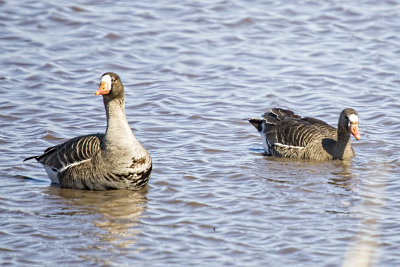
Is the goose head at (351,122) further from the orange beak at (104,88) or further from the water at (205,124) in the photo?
the orange beak at (104,88)

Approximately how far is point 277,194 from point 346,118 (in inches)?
98.4

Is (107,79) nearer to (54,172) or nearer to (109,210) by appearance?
(54,172)

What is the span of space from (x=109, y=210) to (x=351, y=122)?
436cm

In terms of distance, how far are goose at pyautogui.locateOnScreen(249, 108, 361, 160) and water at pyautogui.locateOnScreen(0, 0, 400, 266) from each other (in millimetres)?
302

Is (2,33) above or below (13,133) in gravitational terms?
above

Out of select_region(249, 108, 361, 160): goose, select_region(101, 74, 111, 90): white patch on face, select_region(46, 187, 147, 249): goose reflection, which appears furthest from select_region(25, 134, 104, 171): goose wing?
select_region(249, 108, 361, 160): goose

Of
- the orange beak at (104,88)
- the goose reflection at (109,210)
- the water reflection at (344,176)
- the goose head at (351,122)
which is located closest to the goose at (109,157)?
the orange beak at (104,88)

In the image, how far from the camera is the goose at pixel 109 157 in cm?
1006

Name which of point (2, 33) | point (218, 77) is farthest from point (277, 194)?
point (2, 33)

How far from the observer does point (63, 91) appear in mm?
15000

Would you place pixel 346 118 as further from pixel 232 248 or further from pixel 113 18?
pixel 113 18

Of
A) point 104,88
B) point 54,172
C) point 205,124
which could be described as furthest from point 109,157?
point 205,124

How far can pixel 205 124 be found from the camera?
537 inches

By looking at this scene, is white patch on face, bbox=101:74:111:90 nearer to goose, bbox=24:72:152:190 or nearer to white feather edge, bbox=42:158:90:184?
goose, bbox=24:72:152:190
